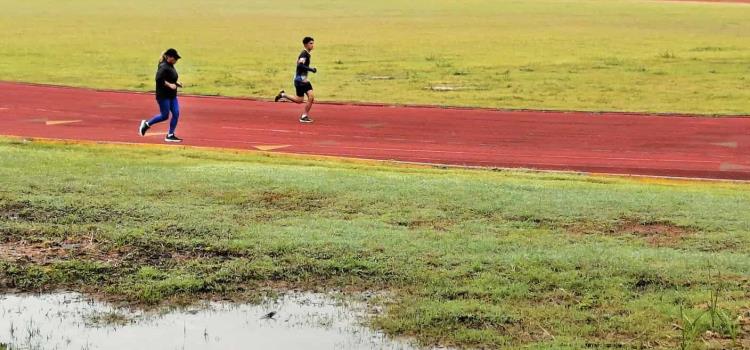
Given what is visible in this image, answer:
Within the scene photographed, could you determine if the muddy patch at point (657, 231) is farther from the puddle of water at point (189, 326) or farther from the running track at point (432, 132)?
the running track at point (432, 132)

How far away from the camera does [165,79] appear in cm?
1858

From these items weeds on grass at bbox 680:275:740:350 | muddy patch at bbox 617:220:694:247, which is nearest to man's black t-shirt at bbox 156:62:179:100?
muddy patch at bbox 617:220:694:247

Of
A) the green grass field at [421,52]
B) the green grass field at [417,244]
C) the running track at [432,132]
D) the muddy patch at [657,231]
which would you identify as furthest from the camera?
the green grass field at [421,52]

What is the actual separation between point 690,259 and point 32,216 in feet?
21.6

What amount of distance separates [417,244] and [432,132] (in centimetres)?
1138

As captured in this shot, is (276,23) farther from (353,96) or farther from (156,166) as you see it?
(156,166)

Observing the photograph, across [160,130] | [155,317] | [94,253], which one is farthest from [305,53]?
[155,317]

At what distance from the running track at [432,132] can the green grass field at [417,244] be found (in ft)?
11.4

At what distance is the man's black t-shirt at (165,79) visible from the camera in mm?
18438

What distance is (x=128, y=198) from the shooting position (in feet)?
41.5

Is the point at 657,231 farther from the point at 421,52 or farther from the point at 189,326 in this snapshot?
the point at 421,52

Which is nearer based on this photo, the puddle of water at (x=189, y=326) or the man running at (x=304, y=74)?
the puddle of water at (x=189, y=326)

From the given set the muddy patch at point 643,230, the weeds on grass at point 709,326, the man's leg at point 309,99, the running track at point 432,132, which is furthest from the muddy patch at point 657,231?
the man's leg at point 309,99

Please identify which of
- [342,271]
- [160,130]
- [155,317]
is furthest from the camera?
[160,130]
